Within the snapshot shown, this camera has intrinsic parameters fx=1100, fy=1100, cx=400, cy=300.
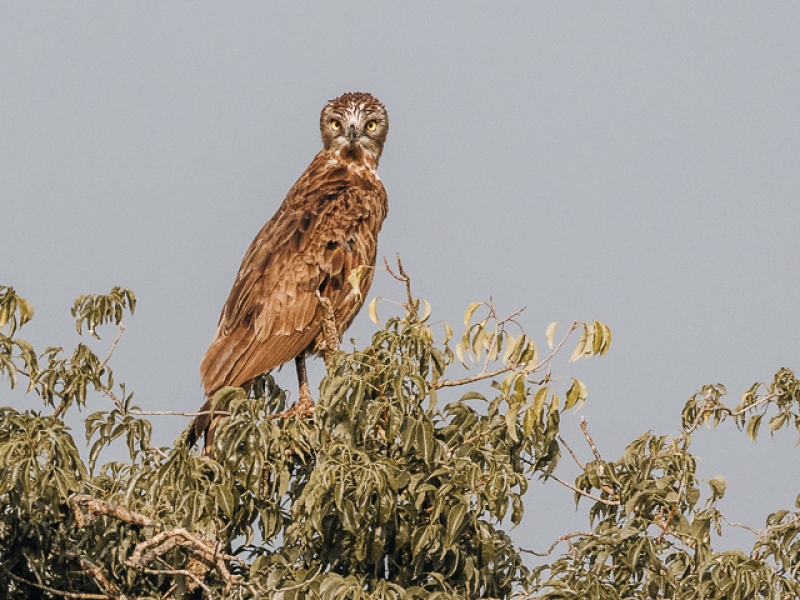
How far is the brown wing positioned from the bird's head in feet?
1.57

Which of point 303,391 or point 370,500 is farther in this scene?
point 303,391

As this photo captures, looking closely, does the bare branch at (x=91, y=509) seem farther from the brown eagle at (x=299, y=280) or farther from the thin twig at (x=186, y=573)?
the brown eagle at (x=299, y=280)

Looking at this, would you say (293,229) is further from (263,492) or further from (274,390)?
(263,492)

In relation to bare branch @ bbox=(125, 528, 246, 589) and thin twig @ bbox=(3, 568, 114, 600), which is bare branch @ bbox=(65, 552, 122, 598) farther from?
bare branch @ bbox=(125, 528, 246, 589)

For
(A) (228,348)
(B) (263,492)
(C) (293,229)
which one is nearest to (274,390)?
(A) (228,348)

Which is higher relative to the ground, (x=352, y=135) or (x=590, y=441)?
(x=352, y=135)

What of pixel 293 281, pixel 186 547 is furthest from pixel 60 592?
pixel 293 281

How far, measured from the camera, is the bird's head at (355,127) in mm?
7688

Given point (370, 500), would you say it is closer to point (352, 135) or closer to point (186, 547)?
point (186, 547)

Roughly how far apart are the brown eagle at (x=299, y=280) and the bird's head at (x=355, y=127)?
0.29 metres

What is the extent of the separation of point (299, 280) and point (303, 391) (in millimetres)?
692

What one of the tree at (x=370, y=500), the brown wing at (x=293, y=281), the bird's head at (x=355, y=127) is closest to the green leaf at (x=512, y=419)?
the tree at (x=370, y=500)

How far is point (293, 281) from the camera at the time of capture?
6770mm

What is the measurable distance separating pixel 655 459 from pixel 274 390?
2424 millimetres
